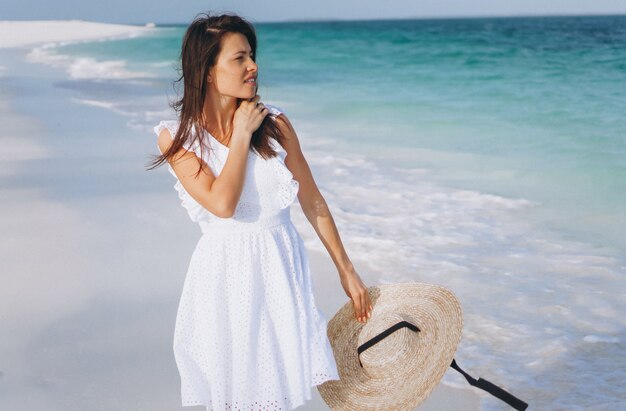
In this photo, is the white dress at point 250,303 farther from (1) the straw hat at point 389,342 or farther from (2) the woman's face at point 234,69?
(1) the straw hat at point 389,342

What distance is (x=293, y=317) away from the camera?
238cm

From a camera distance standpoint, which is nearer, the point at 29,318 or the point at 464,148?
the point at 29,318

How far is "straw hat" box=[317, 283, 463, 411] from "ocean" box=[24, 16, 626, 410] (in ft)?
3.18

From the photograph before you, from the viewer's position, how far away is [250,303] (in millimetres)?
2350

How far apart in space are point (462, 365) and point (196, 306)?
6.40 feet

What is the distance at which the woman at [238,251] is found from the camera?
2363 millimetres

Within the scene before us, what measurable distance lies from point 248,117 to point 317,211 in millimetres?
405

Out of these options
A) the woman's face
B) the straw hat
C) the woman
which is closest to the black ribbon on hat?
the straw hat

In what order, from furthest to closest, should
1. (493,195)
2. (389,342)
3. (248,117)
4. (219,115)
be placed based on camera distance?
(493,195)
(389,342)
(219,115)
(248,117)

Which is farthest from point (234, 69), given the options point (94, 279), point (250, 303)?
point (94, 279)

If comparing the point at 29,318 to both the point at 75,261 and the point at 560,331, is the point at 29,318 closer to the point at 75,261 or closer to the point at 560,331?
the point at 75,261

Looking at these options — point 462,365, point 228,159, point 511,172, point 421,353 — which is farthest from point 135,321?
point 511,172

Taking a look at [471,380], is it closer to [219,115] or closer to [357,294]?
[357,294]

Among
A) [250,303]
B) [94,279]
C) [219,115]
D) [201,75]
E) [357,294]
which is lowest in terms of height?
[94,279]
